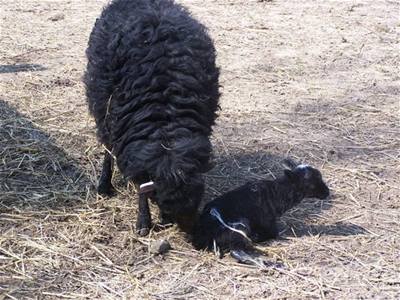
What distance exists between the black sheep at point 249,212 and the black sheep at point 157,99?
16 cm

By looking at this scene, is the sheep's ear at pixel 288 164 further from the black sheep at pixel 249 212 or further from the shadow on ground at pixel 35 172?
the shadow on ground at pixel 35 172

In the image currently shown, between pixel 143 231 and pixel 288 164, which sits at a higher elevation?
pixel 288 164

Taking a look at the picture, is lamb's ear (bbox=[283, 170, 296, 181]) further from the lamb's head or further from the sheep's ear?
the sheep's ear

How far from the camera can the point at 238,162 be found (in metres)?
5.59

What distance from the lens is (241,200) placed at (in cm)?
452

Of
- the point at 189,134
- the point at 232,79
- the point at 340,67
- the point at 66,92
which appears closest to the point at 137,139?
the point at 189,134

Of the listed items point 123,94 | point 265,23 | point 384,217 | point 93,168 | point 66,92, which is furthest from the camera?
point 265,23

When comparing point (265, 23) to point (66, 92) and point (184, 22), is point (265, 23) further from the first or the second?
point (184, 22)

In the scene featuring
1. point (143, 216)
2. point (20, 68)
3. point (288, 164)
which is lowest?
point (20, 68)

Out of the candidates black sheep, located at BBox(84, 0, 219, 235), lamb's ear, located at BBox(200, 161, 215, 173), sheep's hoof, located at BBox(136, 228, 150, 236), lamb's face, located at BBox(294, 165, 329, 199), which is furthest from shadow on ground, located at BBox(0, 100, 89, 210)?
lamb's face, located at BBox(294, 165, 329, 199)

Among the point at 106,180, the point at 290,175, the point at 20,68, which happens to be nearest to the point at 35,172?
the point at 106,180

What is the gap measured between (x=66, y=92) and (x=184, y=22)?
2.66 meters

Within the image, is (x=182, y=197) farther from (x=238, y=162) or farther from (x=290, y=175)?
(x=238, y=162)

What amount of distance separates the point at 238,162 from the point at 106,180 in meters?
1.17
